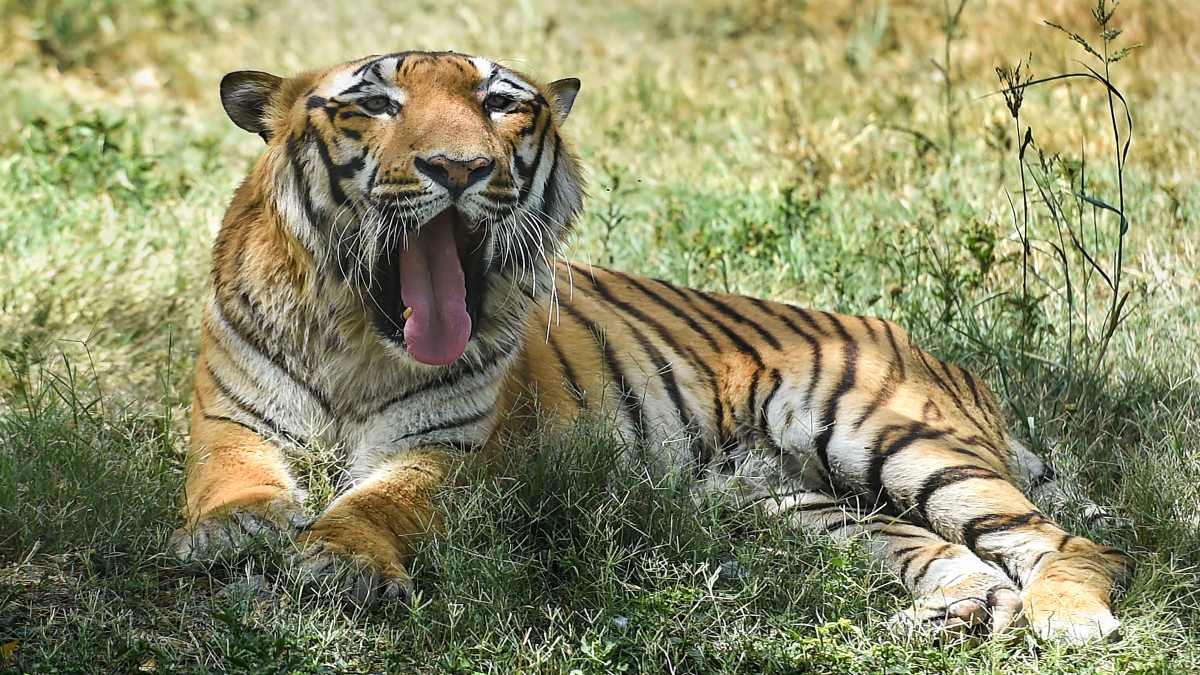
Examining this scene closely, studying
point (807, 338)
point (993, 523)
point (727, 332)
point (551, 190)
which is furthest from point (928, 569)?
point (551, 190)

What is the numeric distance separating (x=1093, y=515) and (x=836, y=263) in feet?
5.20

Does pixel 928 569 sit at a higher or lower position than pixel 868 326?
lower

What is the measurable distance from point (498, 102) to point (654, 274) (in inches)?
79.4

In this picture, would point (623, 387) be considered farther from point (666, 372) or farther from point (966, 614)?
point (966, 614)

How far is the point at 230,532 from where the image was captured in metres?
2.82

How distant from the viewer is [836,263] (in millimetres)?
4699

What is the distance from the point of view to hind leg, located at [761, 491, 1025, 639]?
2.84m

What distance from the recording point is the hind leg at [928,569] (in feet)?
9.31

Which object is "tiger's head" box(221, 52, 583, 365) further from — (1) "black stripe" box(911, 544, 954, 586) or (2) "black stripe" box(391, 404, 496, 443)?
A: (1) "black stripe" box(911, 544, 954, 586)

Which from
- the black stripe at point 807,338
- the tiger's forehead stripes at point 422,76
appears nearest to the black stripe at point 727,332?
the black stripe at point 807,338

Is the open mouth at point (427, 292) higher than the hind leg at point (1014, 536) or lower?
higher

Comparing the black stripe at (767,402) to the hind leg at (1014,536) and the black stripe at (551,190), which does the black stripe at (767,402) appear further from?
the black stripe at (551,190)

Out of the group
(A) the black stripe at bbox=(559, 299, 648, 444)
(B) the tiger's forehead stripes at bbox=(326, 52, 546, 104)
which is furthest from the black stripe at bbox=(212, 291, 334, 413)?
(A) the black stripe at bbox=(559, 299, 648, 444)

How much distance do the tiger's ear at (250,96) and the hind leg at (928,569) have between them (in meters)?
1.64
